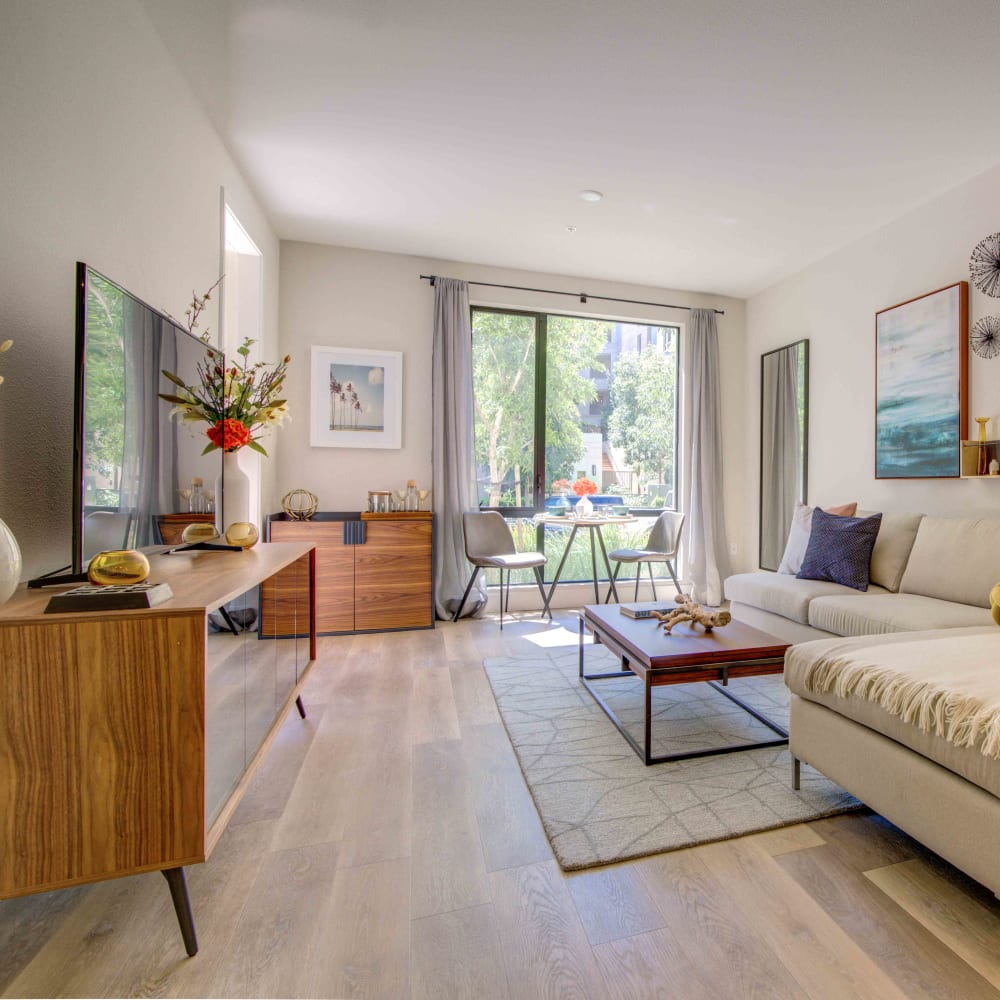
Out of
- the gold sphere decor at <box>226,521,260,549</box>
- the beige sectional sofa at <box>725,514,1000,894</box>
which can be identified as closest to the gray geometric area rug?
the beige sectional sofa at <box>725,514,1000,894</box>

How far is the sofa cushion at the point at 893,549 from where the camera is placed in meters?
2.77

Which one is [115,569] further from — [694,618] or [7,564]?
[694,618]

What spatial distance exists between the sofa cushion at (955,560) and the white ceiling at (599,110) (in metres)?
1.92

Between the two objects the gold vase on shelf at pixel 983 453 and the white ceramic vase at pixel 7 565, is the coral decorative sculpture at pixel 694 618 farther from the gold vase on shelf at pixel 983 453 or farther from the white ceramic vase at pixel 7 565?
the white ceramic vase at pixel 7 565

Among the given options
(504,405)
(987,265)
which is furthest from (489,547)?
(987,265)

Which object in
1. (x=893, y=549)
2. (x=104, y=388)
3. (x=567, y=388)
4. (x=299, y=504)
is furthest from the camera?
(x=567, y=388)

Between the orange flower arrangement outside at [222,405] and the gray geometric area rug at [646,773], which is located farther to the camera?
the orange flower arrangement outside at [222,405]

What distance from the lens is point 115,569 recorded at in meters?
1.14

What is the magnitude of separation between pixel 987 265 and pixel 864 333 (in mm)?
760

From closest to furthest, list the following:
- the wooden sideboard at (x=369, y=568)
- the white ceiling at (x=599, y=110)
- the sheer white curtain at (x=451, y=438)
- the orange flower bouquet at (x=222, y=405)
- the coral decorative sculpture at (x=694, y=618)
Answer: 1. the orange flower bouquet at (x=222, y=405)
2. the white ceiling at (x=599, y=110)
3. the coral decorative sculpture at (x=694, y=618)
4. the wooden sideboard at (x=369, y=568)
5. the sheer white curtain at (x=451, y=438)

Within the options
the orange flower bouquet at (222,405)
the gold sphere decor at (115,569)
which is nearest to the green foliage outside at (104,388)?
the gold sphere decor at (115,569)

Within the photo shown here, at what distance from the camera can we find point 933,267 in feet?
9.70

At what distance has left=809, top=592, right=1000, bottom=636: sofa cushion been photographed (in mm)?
2170

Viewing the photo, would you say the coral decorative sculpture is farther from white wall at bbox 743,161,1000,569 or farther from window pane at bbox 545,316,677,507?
window pane at bbox 545,316,677,507
